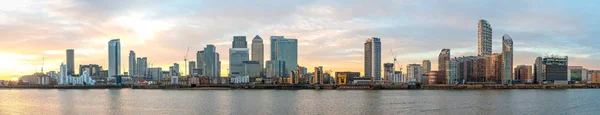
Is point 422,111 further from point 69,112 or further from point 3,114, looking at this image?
point 3,114

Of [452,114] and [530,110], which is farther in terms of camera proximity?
[530,110]

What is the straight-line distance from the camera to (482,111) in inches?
2613

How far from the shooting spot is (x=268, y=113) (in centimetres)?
6512

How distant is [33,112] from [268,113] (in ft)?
97.2

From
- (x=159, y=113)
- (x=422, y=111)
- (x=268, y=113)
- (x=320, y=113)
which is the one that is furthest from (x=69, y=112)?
(x=422, y=111)

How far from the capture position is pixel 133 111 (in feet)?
225

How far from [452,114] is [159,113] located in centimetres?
3324

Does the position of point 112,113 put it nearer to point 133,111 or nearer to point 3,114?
point 133,111

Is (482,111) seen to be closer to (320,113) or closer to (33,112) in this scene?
(320,113)

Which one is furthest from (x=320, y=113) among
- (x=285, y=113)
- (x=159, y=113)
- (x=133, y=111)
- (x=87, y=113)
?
(x=87, y=113)

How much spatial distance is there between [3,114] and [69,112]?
7146mm

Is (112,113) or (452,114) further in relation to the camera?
(112,113)

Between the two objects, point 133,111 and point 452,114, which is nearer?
point 452,114

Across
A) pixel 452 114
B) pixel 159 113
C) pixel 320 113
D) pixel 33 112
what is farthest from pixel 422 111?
pixel 33 112
